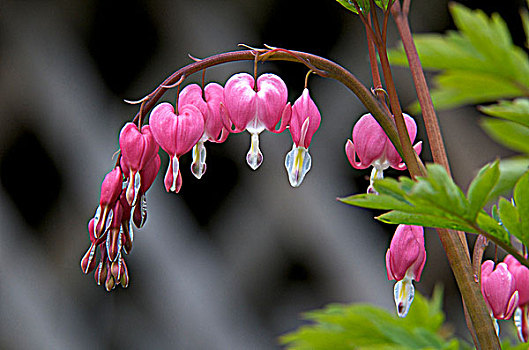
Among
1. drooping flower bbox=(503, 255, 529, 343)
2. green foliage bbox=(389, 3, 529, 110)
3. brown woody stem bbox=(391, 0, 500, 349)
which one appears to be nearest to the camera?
green foliage bbox=(389, 3, 529, 110)

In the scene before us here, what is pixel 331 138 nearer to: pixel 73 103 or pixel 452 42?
pixel 73 103

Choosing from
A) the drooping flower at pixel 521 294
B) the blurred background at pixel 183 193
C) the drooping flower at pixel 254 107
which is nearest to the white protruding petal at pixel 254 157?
the drooping flower at pixel 254 107

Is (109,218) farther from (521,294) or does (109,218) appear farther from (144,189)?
(521,294)

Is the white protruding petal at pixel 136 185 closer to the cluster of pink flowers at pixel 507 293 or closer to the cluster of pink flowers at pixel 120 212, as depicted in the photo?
the cluster of pink flowers at pixel 120 212

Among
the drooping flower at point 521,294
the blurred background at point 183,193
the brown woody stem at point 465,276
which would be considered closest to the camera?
the brown woody stem at point 465,276

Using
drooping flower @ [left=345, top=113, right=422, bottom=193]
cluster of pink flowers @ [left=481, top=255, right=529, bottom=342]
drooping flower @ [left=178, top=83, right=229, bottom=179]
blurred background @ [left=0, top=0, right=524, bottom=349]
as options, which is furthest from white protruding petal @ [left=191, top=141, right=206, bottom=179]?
blurred background @ [left=0, top=0, right=524, bottom=349]

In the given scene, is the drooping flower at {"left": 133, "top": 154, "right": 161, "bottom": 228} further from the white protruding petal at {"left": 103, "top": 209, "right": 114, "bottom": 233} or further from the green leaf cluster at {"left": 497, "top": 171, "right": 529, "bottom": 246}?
the green leaf cluster at {"left": 497, "top": 171, "right": 529, "bottom": 246}

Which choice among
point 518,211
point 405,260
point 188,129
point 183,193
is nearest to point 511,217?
point 518,211

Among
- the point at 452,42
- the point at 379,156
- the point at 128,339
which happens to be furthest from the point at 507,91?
the point at 128,339

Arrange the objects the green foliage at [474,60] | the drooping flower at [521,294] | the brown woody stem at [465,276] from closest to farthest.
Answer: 1. the green foliage at [474,60]
2. the brown woody stem at [465,276]
3. the drooping flower at [521,294]

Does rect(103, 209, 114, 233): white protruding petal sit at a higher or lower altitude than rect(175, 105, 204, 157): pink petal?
lower
